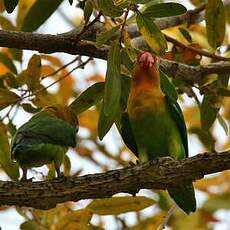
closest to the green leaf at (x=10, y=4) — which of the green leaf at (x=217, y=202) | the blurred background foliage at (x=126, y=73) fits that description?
the blurred background foliage at (x=126, y=73)

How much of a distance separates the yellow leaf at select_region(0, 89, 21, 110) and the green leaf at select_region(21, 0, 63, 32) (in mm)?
488

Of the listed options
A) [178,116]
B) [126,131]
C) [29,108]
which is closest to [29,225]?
[29,108]

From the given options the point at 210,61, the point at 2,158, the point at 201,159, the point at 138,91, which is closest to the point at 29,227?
the point at 2,158

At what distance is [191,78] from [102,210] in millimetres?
835

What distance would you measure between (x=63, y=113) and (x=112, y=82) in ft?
3.77

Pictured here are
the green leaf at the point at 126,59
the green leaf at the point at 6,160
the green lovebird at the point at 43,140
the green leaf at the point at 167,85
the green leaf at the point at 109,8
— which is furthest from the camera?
the green leaf at the point at 6,160

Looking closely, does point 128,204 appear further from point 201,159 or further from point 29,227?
point 201,159

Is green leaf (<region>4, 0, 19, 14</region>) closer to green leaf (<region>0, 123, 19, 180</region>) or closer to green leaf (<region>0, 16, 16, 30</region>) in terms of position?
green leaf (<region>0, 123, 19, 180</region>)

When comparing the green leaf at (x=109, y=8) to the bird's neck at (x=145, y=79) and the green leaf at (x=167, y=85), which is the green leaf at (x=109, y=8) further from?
the bird's neck at (x=145, y=79)

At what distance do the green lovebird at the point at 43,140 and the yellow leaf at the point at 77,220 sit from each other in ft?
0.69

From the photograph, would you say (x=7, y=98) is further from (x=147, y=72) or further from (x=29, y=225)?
(x=147, y=72)

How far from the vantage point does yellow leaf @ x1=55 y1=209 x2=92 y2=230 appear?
3.58 m

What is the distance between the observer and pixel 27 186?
10.8 ft

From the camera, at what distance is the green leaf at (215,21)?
3.65m
